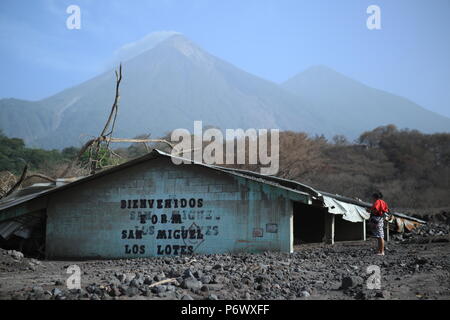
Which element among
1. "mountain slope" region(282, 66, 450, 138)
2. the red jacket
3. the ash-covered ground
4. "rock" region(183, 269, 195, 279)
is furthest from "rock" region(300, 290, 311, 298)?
"mountain slope" region(282, 66, 450, 138)

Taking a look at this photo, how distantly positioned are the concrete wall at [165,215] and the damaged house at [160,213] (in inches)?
1.1

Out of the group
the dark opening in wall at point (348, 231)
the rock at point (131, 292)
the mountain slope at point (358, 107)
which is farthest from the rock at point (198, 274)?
the mountain slope at point (358, 107)

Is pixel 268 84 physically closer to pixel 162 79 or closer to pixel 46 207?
pixel 162 79

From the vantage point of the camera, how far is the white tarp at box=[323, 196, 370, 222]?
15790 mm

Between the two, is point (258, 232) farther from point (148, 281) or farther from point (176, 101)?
point (176, 101)

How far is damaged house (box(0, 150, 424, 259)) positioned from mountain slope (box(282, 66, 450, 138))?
12168cm

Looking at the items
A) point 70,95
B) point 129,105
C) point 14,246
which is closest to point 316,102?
point 129,105

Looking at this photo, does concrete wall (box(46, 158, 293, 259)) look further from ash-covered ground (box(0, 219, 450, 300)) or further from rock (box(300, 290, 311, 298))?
rock (box(300, 290, 311, 298))

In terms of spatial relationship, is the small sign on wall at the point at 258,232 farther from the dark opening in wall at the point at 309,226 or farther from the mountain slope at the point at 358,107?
the mountain slope at the point at 358,107

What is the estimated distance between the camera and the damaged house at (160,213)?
15000mm

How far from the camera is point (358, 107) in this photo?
164 meters

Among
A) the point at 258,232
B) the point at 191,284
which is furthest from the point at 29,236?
the point at 191,284

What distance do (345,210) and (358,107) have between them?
153 metres
